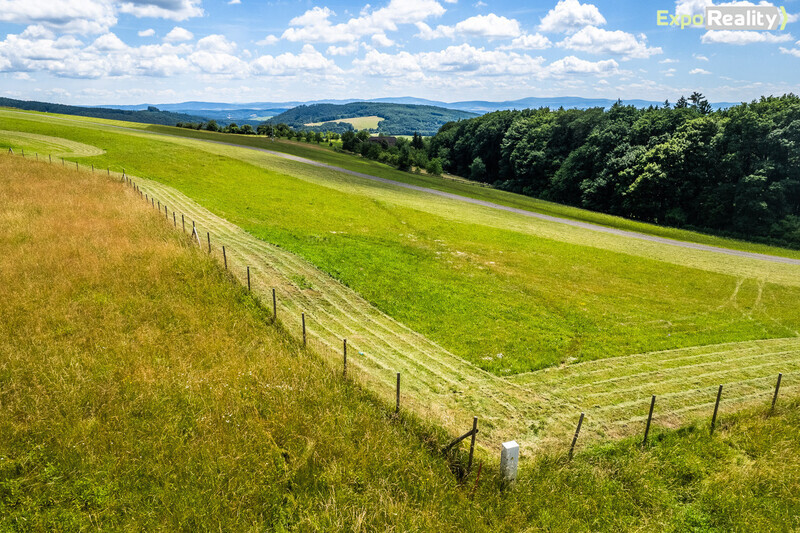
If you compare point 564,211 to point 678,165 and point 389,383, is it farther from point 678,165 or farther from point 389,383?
point 389,383

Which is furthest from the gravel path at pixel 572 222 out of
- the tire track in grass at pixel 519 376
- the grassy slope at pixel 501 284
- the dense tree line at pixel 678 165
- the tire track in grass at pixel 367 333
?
the tire track in grass at pixel 367 333

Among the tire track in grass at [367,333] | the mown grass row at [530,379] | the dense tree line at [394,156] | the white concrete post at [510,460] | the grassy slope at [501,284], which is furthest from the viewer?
the dense tree line at [394,156]

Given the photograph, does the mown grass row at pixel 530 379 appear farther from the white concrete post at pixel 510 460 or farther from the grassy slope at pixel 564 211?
the grassy slope at pixel 564 211

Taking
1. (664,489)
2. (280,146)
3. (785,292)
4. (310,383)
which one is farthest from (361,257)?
(280,146)

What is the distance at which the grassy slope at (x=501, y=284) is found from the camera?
65.3 ft

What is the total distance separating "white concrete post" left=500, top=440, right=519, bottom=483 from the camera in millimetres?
9453

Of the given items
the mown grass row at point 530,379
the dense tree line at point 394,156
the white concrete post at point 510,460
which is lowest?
the mown grass row at point 530,379

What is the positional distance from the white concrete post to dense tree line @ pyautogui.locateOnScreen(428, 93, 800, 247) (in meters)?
60.2

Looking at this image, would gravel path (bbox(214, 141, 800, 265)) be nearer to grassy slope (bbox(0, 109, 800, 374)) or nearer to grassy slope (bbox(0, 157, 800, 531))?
grassy slope (bbox(0, 109, 800, 374))

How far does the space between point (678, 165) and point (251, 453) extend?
7097 cm

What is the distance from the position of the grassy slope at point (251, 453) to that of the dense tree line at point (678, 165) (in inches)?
2107

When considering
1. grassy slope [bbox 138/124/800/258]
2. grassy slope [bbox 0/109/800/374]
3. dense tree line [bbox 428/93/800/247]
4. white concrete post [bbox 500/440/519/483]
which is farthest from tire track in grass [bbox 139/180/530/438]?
dense tree line [bbox 428/93/800/247]

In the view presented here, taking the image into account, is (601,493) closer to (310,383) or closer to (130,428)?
(310,383)

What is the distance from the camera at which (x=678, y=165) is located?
61219 millimetres
